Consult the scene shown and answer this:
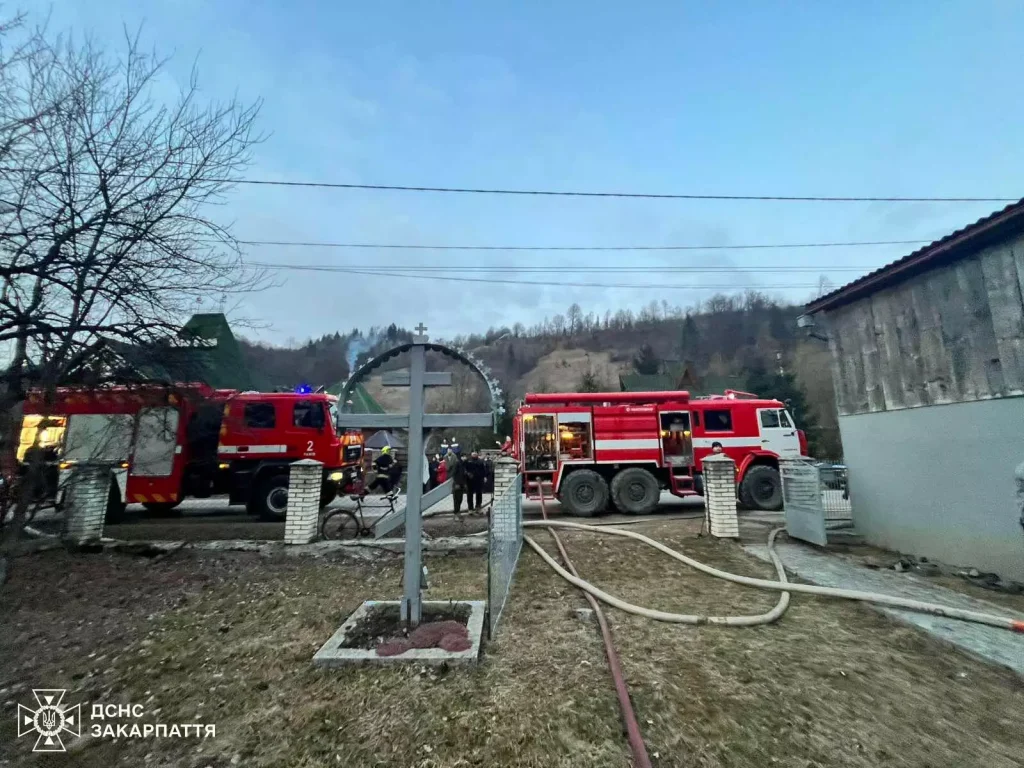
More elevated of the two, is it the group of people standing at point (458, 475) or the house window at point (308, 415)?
the house window at point (308, 415)

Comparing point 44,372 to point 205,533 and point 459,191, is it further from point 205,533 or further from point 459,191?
point 459,191

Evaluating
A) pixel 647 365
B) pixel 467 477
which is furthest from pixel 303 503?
pixel 647 365

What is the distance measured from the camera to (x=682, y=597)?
513 cm

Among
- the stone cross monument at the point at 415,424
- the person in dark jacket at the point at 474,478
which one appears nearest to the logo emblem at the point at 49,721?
the stone cross monument at the point at 415,424

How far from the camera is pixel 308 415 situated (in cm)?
1095

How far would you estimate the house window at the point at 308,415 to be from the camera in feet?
35.7

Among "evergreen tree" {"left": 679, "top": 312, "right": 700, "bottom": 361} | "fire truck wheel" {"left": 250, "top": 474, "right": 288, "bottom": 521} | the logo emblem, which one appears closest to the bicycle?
"fire truck wheel" {"left": 250, "top": 474, "right": 288, "bottom": 521}

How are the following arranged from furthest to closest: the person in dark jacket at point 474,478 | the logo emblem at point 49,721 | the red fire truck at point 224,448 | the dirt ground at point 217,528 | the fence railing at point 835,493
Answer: the person in dark jacket at point 474,478, the fence railing at point 835,493, the red fire truck at point 224,448, the dirt ground at point 217,528, the logo emblem at point 49,721

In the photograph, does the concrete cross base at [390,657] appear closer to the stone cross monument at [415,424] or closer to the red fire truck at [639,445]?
the stone cross monument at [415,424]

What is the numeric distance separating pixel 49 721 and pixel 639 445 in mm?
10516

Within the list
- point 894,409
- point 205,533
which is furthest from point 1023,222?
point 205,533

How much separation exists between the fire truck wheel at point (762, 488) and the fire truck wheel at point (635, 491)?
7.84ft

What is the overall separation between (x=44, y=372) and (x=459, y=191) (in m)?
6.77

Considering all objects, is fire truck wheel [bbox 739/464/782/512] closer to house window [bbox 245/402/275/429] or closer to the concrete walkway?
the concrete walkway
